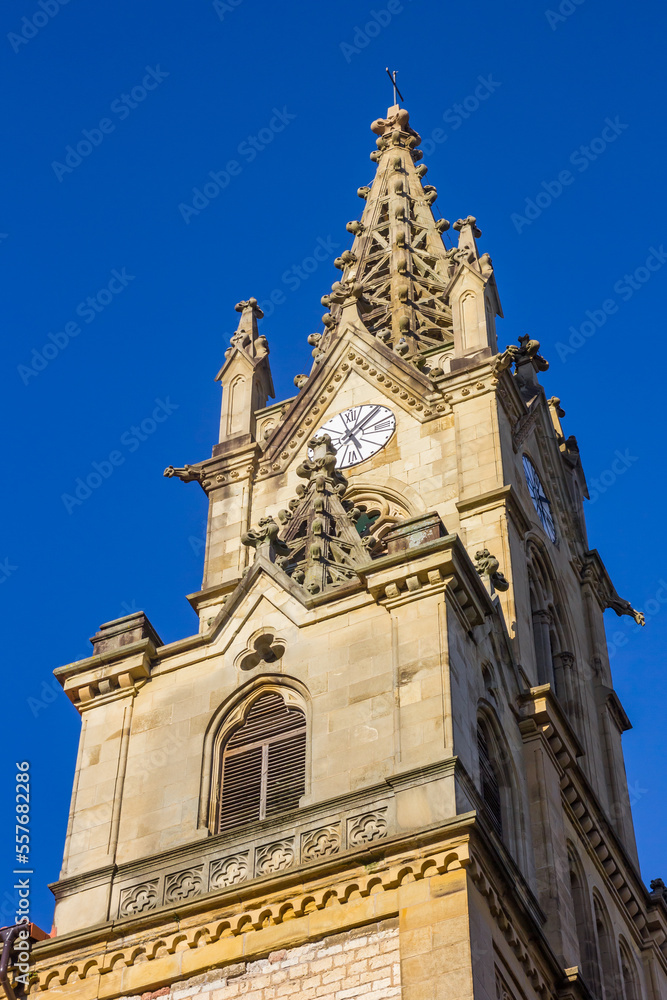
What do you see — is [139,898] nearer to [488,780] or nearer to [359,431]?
[488,780]

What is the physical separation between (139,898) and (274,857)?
83.1 inches

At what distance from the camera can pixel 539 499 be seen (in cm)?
4466

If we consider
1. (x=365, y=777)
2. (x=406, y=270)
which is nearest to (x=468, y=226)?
(x=406, y=270)

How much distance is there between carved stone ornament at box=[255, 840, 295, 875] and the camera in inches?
1086

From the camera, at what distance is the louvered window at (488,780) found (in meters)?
30.1

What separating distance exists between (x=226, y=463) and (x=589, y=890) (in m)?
13.8

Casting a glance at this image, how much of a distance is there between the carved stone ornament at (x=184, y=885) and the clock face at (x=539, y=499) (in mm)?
17108

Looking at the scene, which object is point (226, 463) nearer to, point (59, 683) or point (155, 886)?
point (59, 683)

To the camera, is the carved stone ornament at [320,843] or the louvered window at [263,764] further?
the louvered window at [263,764]

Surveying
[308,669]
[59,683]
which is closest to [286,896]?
[308,669]

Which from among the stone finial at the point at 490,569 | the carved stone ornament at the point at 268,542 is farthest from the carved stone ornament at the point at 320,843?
the stone finial at the point at 490,569

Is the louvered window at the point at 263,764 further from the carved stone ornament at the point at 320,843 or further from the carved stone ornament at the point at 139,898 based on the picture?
the carved stone ornament at the point at 139,898

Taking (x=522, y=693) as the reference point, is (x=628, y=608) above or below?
above

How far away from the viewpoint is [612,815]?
40.7m
